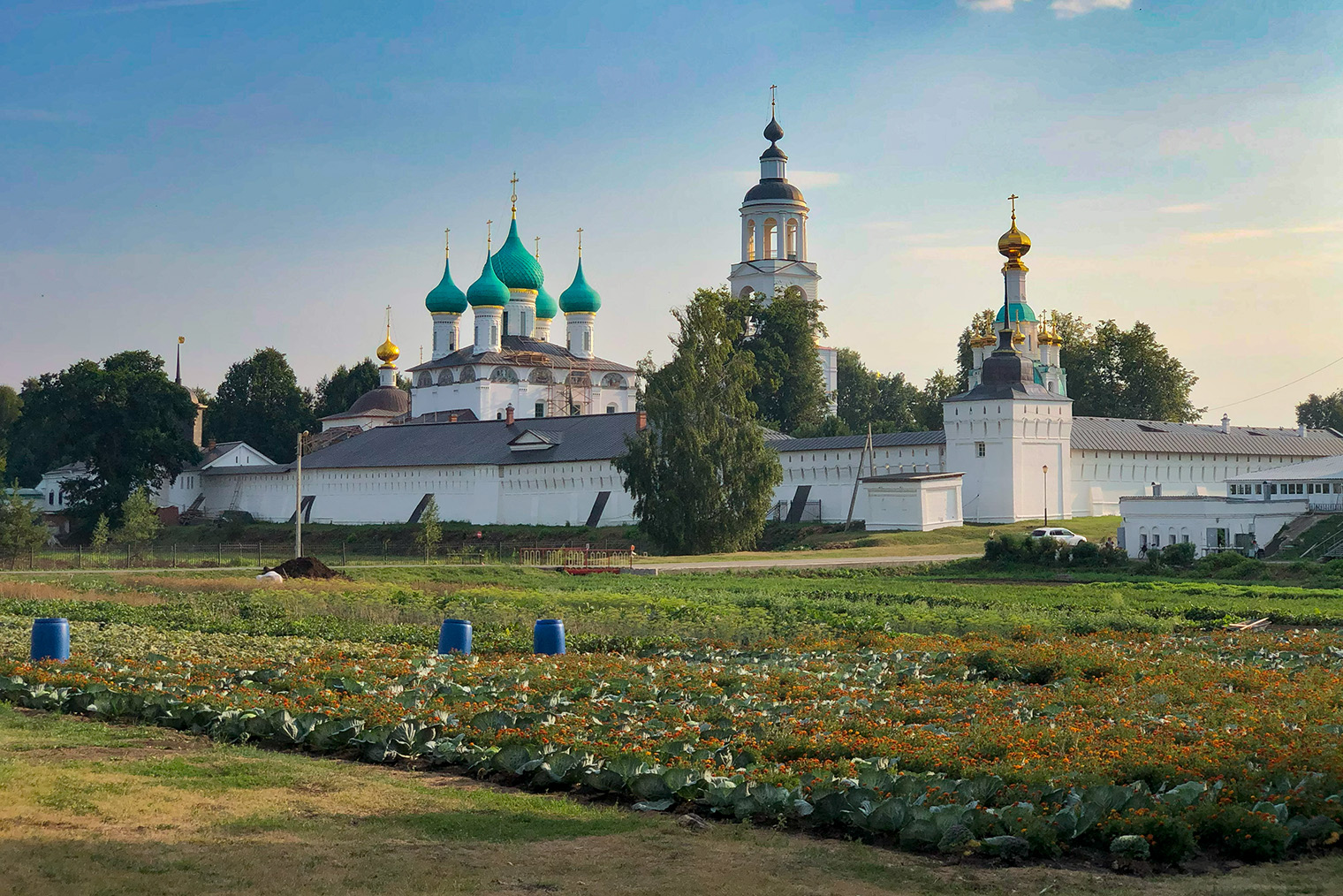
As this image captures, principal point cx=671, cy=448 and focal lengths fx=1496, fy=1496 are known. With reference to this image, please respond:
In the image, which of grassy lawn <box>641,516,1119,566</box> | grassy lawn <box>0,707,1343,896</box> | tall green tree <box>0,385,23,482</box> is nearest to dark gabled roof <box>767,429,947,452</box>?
grassy lawn <box>641,516,1119,566</box>

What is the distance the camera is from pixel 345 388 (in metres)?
93.7

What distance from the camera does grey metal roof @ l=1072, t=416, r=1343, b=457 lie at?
5650 cm

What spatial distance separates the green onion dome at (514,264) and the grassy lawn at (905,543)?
3525 cm

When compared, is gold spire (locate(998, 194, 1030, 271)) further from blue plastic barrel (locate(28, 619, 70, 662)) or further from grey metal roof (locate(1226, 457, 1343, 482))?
blue plastic barrel (locate(28, 619, 70, 662))

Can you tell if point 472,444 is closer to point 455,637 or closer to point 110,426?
point 110,426

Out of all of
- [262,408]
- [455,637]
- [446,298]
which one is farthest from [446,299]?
[455,637]

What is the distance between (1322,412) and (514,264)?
175 feet

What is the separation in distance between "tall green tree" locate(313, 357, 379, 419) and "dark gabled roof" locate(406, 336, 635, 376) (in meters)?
12.8

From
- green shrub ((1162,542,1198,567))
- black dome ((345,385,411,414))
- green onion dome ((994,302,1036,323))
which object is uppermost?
green onion dome ((994,302,1036,323))

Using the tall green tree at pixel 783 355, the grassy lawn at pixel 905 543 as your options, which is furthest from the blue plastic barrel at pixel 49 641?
the tall green tree at pixel 783 355

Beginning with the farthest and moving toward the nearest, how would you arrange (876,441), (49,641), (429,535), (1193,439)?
(1193,439) → (876,441) → (429,535) → (49,641)

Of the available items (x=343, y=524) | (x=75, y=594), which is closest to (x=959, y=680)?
(x=75, y=594)

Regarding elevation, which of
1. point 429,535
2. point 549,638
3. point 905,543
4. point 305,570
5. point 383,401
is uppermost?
point 383,401

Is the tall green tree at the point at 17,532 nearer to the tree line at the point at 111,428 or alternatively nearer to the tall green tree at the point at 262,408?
the tree line at the point at 111,428
